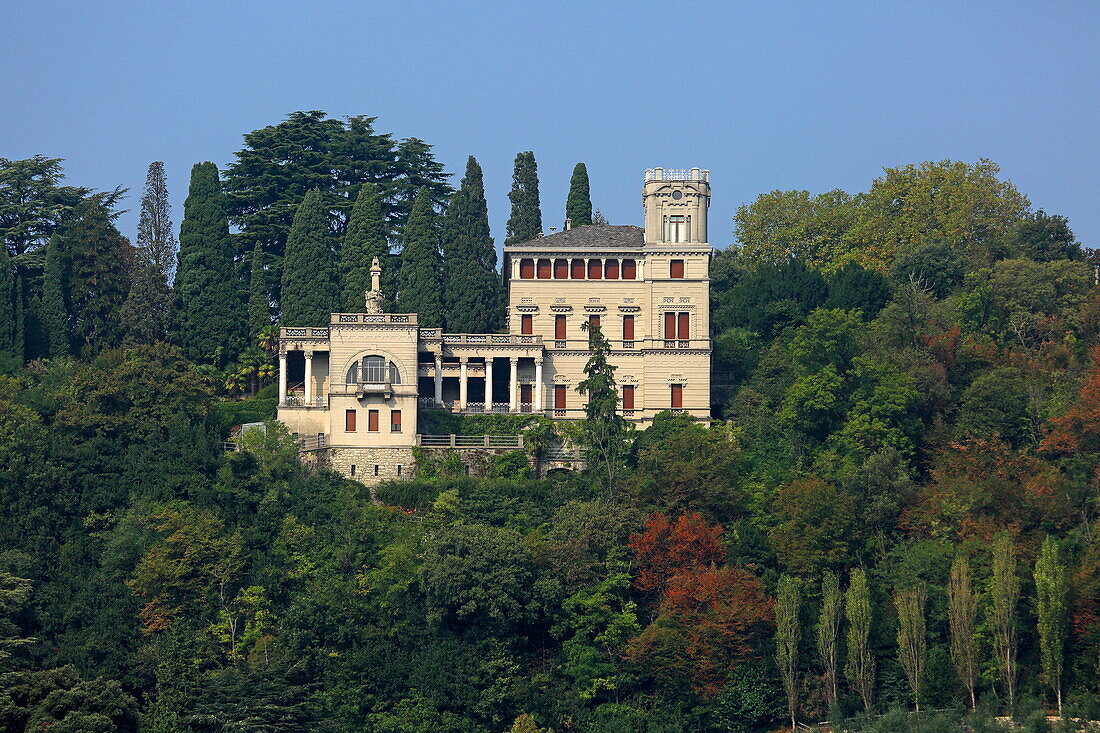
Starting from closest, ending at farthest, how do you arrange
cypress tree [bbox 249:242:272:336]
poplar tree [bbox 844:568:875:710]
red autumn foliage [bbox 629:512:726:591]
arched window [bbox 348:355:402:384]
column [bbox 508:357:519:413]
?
poplar tree [bbox 844:568:875:710], red autumn foliage [bbox 629:512:726:591], arched window [bbox 348:355:402:384], column [bbox 508:357:519:413], cypress tree [bbox 249:242:272:336]

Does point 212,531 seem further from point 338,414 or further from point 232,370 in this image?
point 232,370

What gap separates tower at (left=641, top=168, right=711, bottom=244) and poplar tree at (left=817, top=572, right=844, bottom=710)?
2241 cm

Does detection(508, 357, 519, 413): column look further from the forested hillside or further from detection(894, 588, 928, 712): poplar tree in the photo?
detection(894, 588, 928, 712): poplar tree

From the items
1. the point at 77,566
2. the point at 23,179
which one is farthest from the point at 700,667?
the point at 23,179

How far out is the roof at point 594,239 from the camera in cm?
8994

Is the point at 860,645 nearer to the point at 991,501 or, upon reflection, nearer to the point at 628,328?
the point at 991,501

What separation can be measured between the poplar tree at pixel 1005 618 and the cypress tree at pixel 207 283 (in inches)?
1437

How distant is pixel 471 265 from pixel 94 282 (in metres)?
17.1

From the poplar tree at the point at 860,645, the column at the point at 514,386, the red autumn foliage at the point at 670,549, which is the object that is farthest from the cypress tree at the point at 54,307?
the poplar tree at the point at 860,645

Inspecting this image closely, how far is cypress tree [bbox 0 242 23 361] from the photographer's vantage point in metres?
87.0

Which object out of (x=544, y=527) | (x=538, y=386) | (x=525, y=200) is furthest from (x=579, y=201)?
(x=544, y=527)

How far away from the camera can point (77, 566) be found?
74.8 meters

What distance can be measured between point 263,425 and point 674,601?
66.4ft

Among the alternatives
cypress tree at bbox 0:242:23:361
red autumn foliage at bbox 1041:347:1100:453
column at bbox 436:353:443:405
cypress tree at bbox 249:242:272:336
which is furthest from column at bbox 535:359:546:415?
cypress tree at bbox 0:242:23:361
